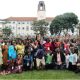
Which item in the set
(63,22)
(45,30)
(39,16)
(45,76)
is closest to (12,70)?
(45,76)

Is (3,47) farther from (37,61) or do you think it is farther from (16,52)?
(37,61)

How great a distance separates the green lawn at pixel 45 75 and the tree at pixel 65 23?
81.2 m

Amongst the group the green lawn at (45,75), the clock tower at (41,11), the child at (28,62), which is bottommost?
the green lawn at (45,75)

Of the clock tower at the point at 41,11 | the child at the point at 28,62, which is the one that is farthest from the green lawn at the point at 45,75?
the clock tower at the point at 41,11

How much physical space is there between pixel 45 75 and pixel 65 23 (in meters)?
84.7

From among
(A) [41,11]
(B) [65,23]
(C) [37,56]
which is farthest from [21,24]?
(C) [37,56]

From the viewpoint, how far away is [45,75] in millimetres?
15078

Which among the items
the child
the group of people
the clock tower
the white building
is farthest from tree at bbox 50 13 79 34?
the child

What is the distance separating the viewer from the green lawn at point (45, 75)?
1456 cm

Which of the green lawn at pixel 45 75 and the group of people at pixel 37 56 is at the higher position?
the group of people at pixel 37 56

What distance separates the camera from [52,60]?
1678 cm

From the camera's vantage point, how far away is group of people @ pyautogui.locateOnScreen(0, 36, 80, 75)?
16297 millimetres

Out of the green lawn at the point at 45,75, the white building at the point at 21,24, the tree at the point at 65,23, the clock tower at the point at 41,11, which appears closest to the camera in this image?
the green lawn at the point at 45,75

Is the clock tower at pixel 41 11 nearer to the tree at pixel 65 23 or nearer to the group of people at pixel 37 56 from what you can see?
the tree at pixel 65 23
